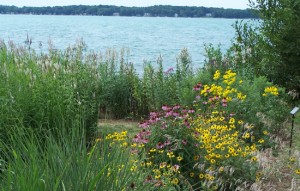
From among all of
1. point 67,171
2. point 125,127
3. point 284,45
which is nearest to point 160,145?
point 67,171

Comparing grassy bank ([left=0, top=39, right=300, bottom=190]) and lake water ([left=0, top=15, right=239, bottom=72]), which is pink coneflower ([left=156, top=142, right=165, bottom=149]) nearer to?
grassy bank ([left=0, top=39, right=300, bottom=190])

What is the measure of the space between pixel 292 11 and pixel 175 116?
5.31m

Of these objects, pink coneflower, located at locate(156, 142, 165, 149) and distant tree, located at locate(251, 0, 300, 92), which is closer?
pink coneflower, located at locate(156, 142, 165, 149)

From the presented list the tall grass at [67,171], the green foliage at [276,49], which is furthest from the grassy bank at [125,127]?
the green foliage at [276,49]

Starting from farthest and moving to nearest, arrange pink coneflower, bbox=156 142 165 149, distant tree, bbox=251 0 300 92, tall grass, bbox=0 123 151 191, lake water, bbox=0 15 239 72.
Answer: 1. lake water, bbox=0 15 239 72
2. distant tree, bbox=251 0 300 92
3. pink coneflower, bbox=156 142 165 149
4. tall grass, bbox=0 123 151 191

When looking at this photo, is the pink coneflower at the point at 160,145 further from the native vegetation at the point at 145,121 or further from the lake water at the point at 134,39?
the lake water at the point at 134,39

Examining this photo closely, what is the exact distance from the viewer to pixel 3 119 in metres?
5.59

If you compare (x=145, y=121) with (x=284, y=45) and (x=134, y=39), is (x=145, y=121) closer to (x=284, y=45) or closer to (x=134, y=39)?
(x=284, y=45)

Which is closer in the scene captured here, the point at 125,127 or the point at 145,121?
the point at 145,121

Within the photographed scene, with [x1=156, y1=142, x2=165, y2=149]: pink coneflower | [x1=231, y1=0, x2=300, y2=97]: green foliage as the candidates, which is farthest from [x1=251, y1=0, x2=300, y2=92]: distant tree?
[x1=156, y1=142, x2=165, y2=149]: pink coneflower

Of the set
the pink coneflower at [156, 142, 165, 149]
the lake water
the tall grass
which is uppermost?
the tall grass

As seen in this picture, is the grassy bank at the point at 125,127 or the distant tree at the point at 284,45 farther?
the distant tree at the point at 284,45

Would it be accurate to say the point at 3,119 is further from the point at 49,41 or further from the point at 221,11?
the point at 221,11

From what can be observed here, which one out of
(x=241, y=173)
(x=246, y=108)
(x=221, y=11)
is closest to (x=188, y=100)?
(x=246, y=108)
